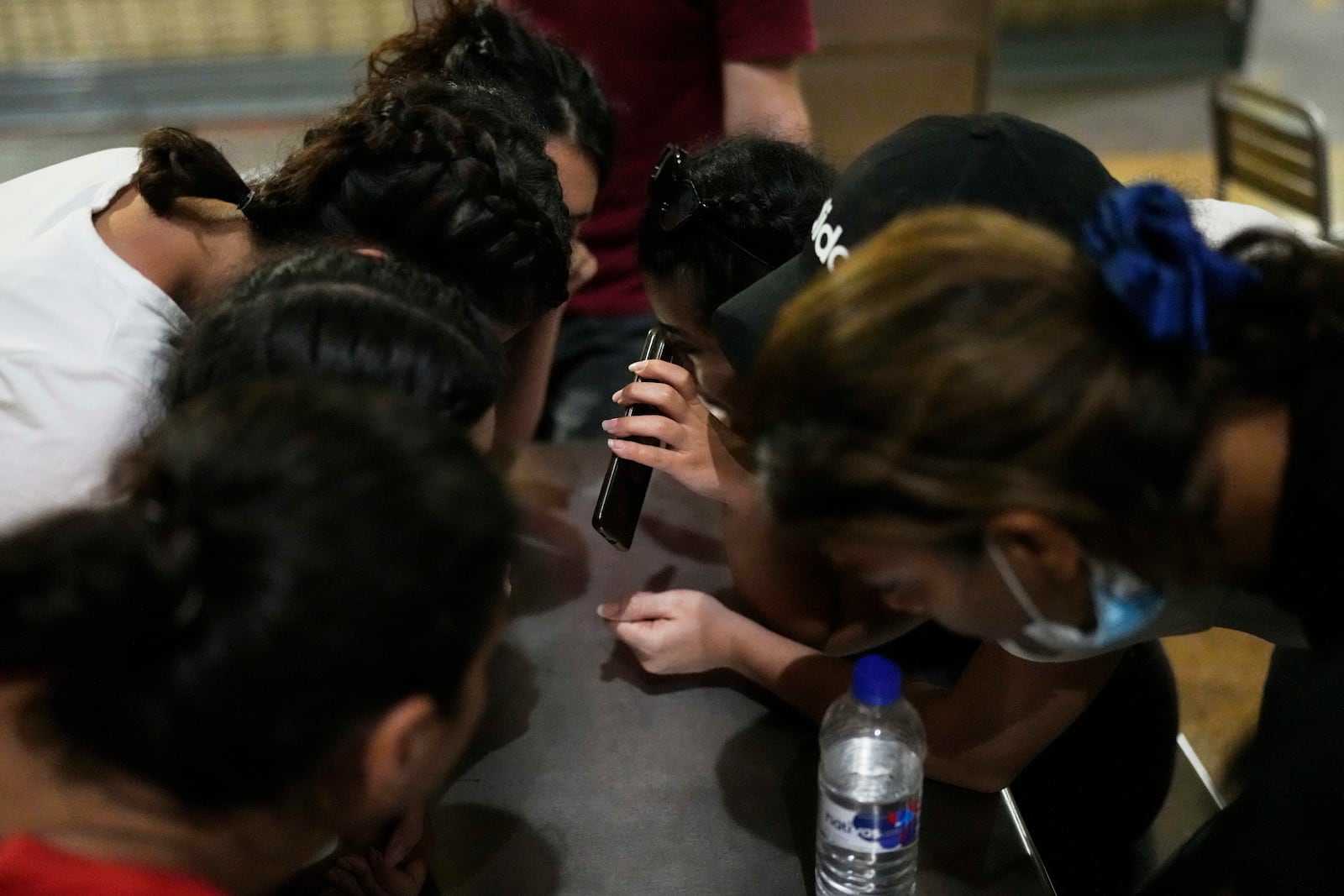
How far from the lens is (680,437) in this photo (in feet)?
3.93

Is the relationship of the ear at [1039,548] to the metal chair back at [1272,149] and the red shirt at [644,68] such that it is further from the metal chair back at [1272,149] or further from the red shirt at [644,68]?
the metal chair back at [1272,149]

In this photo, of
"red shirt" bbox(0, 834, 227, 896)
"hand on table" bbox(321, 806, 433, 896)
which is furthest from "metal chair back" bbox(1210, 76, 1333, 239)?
"red shirt" bbox(0, 834, 227, 896)

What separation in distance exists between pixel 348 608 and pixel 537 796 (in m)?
0.40

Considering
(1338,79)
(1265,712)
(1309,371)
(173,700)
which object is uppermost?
(1309,371)

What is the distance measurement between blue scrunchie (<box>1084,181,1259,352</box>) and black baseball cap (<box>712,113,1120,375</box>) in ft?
0.44

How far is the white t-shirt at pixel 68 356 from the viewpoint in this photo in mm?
955

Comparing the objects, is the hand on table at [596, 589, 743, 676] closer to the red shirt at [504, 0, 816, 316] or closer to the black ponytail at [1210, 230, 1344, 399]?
the black ponytail at [1210, 230, 1344, 399]

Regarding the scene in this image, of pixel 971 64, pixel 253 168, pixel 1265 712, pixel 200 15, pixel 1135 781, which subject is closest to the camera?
pixel 1265 712

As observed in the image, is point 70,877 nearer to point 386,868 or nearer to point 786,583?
point 386,868

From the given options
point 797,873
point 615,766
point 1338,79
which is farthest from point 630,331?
point 1338,79

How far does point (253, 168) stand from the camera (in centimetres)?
130

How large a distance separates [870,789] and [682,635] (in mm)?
242

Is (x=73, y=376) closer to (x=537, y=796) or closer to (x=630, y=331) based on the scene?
(x=537, y=796)

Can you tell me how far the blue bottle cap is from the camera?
807 mm
